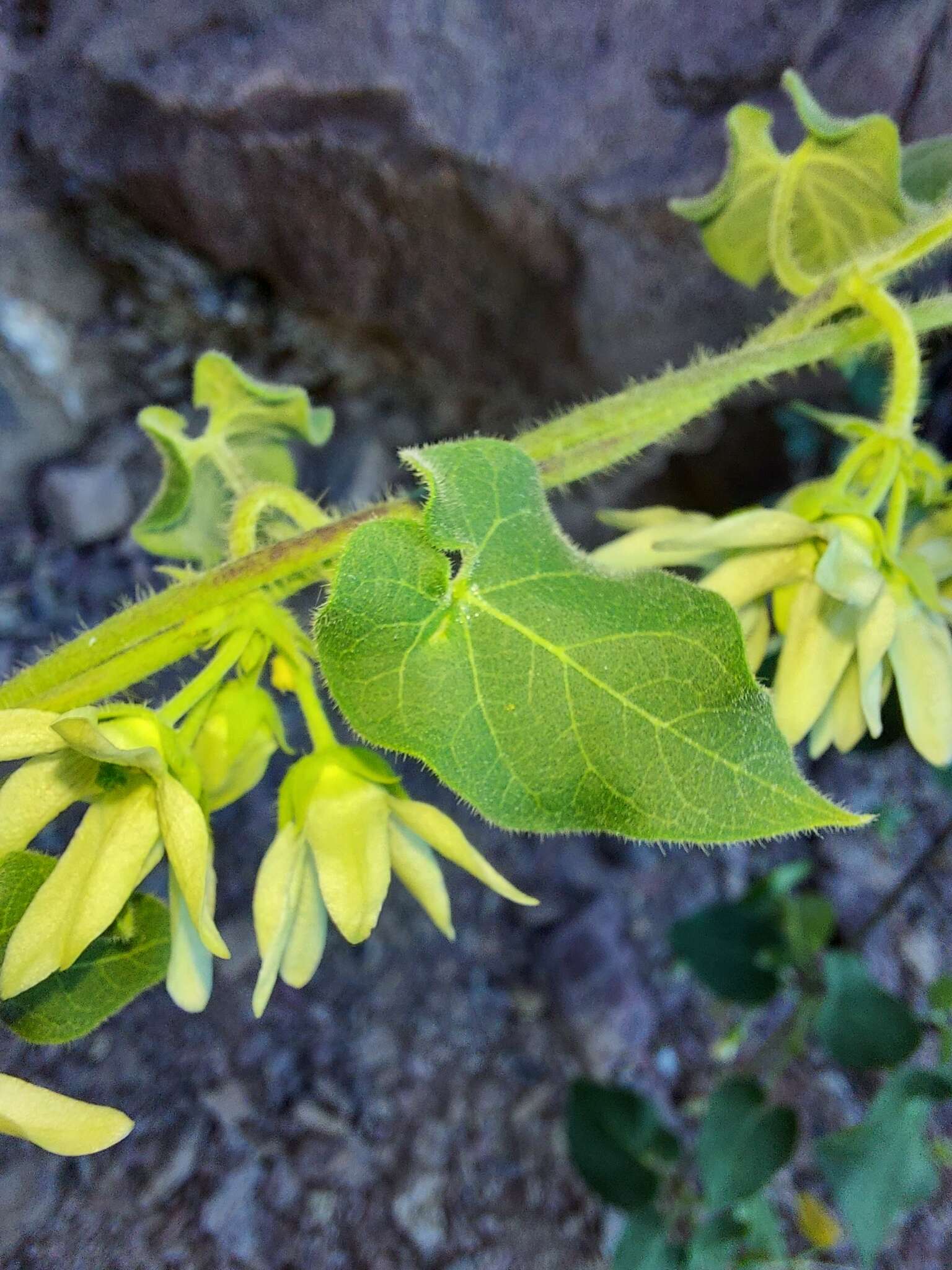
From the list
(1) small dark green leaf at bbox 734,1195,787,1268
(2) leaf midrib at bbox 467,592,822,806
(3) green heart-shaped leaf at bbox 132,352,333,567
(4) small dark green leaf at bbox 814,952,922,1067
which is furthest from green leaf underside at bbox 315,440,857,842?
(1) small dark green leaf at bbox 734,1195,787,1268

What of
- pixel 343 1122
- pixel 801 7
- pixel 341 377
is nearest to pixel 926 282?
pixel 801 7

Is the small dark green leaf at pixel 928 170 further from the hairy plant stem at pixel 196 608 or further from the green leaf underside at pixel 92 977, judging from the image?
the green leaf underside at pixel 92 977

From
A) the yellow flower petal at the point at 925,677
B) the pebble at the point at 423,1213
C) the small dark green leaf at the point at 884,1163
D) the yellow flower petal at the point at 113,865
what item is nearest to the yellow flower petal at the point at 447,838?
the yellow flower petal at the point at 113,865

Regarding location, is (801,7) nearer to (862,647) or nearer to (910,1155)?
(862,647)

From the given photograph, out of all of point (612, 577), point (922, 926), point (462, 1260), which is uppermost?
point (612, 577)

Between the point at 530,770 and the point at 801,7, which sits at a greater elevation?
the point at 801,7

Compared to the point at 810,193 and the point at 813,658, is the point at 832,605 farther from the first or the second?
the point at 810,193

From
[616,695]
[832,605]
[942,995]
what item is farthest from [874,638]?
[942,995]
